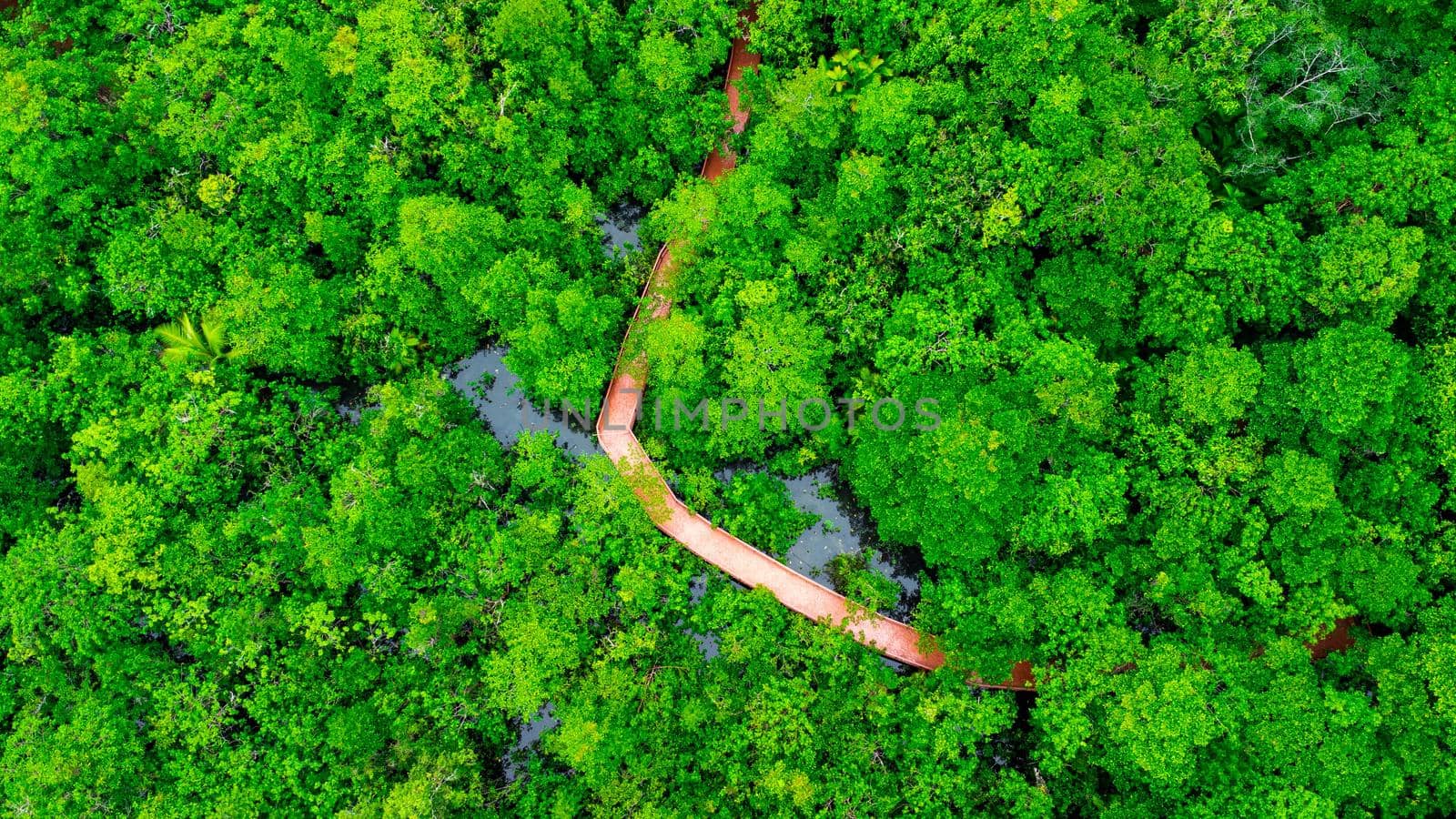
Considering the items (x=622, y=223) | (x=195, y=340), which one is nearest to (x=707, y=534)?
(x=622, y=223)

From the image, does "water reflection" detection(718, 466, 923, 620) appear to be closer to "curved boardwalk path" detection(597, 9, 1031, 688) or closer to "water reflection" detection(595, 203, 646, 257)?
"curved boardwalk path" detection(597, 9, 1031, 688)

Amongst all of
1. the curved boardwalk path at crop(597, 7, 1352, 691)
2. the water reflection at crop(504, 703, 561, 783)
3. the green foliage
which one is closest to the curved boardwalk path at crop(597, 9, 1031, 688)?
the curved boardwalk path at crop(597, 7, 1352, 691)

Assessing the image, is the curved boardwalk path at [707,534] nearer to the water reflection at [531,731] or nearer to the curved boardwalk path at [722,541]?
the curved boardwalk path at [722,541]

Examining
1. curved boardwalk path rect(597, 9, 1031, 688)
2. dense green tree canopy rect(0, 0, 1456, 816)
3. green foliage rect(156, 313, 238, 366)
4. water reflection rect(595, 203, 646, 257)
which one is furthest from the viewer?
water reflection rect(595, 203, 646, 257)

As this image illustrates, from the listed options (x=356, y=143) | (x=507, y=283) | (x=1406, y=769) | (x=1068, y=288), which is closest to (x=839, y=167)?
(x=1068, y=288)

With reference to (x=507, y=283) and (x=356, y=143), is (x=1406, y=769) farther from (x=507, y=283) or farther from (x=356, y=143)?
(x=356, y=143)

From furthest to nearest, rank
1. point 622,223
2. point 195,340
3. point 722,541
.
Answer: point 622,223
point 722,541
point 195,340

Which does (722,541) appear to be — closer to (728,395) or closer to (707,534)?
(707,534)
